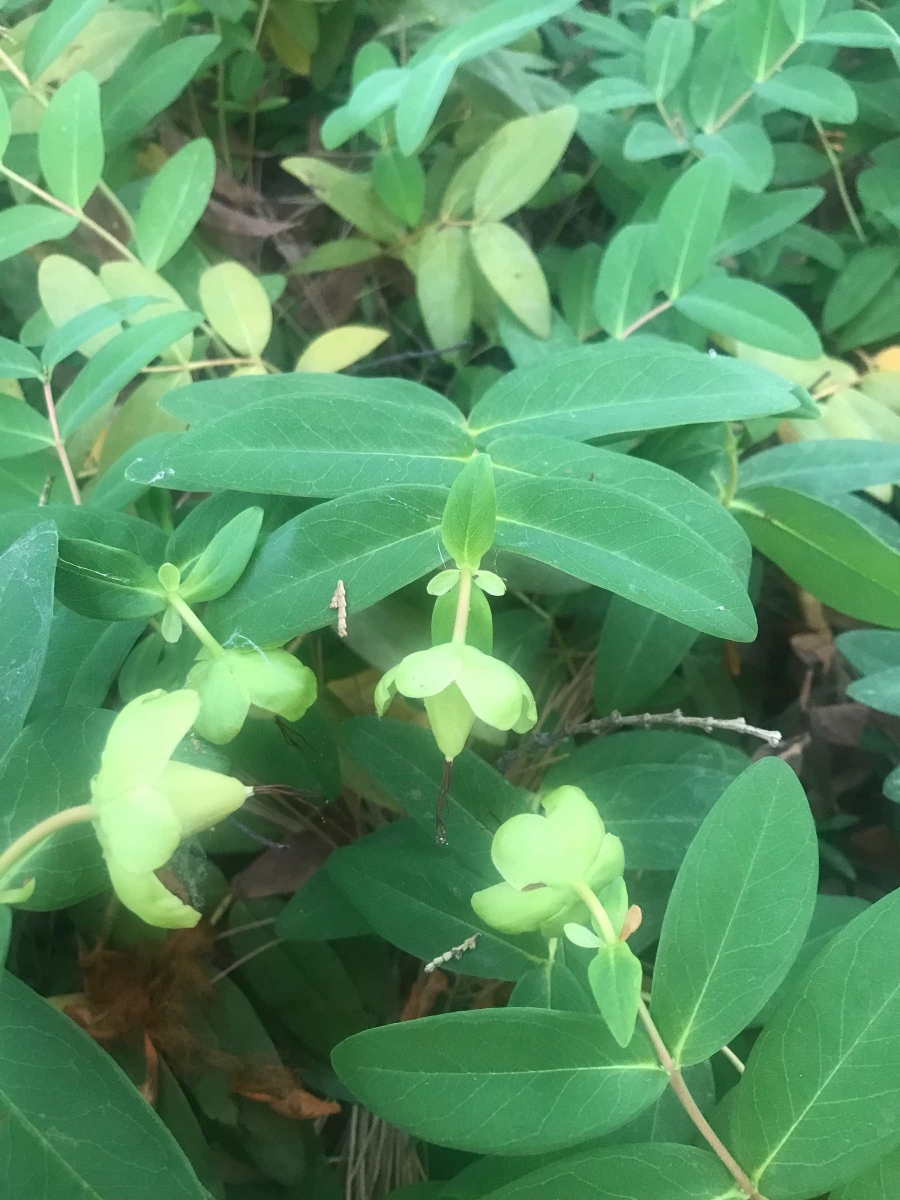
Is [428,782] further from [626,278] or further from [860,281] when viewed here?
[860,281]

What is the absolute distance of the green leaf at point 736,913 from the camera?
0.41 meters

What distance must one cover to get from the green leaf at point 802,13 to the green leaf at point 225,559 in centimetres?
68

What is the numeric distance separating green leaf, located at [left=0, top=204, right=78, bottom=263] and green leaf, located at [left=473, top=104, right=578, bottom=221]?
0.40 metres

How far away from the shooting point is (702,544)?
16.8 inches

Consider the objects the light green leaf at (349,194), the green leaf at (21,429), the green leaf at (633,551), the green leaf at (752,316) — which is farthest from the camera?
the light green leaf at (349,194)

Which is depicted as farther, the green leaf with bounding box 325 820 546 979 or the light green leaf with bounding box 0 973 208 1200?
the green leaf with bounding box 325 820 546 979

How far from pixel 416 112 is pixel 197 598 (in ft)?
1.56

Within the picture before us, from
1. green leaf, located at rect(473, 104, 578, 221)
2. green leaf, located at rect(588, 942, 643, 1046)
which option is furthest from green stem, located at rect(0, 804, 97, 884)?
green leaf, located at rect(473, 104, 578, 221)

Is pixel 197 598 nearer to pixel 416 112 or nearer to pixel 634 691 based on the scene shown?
pixel 634 691

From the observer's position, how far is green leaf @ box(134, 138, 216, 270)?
30.5 inches

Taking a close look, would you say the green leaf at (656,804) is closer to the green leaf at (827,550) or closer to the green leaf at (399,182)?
the green leaf at (827,550)

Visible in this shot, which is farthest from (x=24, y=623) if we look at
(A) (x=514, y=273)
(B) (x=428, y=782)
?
(A) (x=514, y=273)

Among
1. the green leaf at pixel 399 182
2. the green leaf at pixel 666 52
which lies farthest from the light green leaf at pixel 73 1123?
the green leaf at pixel 666 52

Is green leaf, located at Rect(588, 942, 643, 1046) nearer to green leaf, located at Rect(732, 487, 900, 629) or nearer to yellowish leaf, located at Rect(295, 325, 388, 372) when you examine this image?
green leaf, located at Rect(732, 487, 900, 629)
